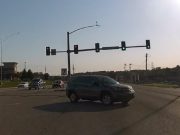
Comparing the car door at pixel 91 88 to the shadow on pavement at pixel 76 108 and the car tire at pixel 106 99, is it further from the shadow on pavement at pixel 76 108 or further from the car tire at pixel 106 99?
the shadow on pavement at pixel 76 108

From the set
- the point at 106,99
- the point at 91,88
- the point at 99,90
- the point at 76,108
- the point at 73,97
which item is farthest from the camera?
the point at 73,97

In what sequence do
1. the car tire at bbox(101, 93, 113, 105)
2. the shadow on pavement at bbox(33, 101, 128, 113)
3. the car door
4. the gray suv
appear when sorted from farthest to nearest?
the car door
the car tire at bbox(101, 93, 113, 105)
the gray suv
the shadow on pavement at bbox(33, 101, 128, 113)

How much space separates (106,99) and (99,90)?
86cm

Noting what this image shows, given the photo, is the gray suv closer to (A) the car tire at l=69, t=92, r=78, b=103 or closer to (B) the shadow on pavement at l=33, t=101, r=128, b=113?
(A) the car tire at l=69, t=92, r=78, b=103

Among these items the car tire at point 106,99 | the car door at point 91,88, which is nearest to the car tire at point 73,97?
the car door at point 91,88

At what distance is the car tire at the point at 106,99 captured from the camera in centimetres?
2716

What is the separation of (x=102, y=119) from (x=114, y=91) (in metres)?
8.73

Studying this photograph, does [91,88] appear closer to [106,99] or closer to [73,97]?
[106,99]

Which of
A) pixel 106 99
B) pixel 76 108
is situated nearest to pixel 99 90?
pixel 106 99

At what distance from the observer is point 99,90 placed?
27.9 metres

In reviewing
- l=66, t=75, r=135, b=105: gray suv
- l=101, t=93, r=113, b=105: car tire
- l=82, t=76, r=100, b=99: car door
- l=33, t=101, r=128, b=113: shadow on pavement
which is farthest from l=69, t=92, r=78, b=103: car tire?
l=33, t=101, r=128, b=113: shadow on pavement

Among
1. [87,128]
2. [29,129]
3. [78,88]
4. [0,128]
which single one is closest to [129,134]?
[87,128]

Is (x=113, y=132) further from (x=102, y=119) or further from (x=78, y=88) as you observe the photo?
(x=78, y=88)

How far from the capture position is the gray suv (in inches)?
1061
